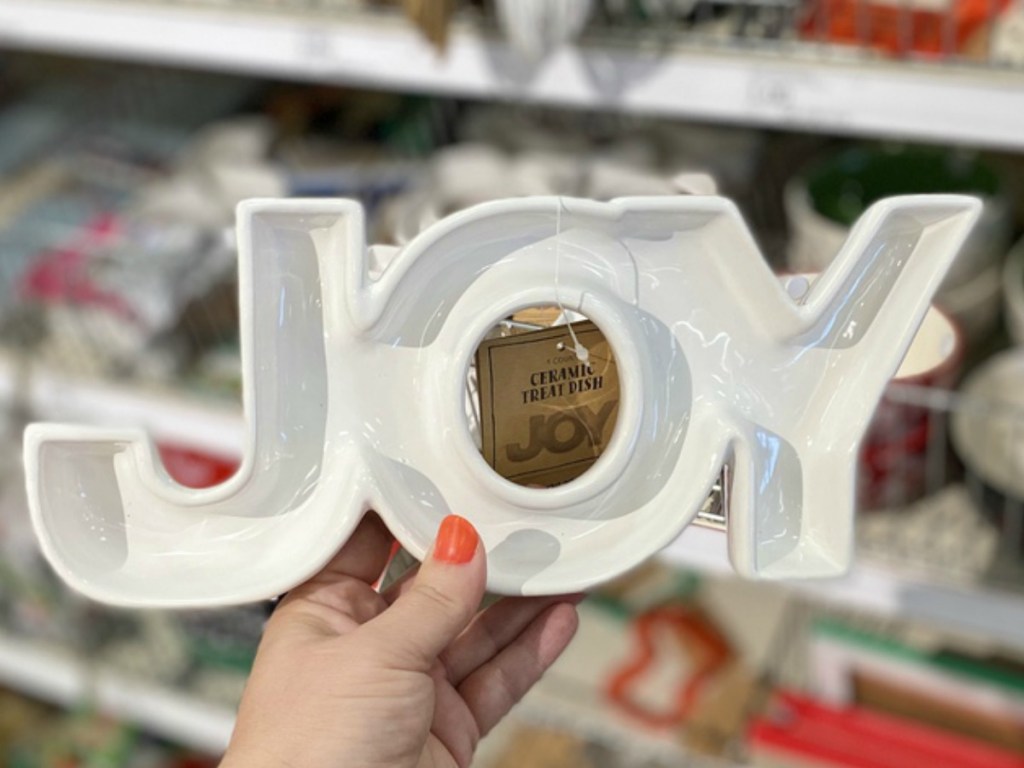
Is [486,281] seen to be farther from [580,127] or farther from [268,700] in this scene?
[580,127]

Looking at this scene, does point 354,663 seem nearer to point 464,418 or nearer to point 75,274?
point 464,418

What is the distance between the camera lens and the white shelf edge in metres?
0.80

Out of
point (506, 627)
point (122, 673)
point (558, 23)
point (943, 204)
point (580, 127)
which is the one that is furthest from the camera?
point (122, 673)

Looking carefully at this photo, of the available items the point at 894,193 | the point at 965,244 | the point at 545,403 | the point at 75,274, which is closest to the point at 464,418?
the point at 545,403

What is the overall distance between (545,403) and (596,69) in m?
0.36

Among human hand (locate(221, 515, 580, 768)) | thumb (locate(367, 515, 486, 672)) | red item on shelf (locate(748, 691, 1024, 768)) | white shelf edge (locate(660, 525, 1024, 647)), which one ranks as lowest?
red item on shelf (locate(748, 691, 1024, 768))

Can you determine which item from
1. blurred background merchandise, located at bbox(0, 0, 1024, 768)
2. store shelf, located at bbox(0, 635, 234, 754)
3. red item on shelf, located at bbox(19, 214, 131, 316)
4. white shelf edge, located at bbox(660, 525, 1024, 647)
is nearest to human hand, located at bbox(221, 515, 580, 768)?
blurred background merchandise, located at bbox(0, 0, 1024, 768)

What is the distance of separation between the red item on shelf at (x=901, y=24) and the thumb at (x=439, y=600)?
451 mm

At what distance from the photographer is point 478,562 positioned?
0.40 metres

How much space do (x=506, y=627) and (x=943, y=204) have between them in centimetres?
27

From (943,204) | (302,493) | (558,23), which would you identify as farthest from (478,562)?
(558,23)

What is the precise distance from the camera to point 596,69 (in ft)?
2.39

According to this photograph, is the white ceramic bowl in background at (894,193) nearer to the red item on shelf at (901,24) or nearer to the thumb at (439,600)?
the red item on shelf at (901,24)

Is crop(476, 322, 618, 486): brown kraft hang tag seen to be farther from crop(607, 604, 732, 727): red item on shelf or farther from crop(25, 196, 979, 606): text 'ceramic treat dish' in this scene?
crop(607, 604, 732, 727): red item on shelf
